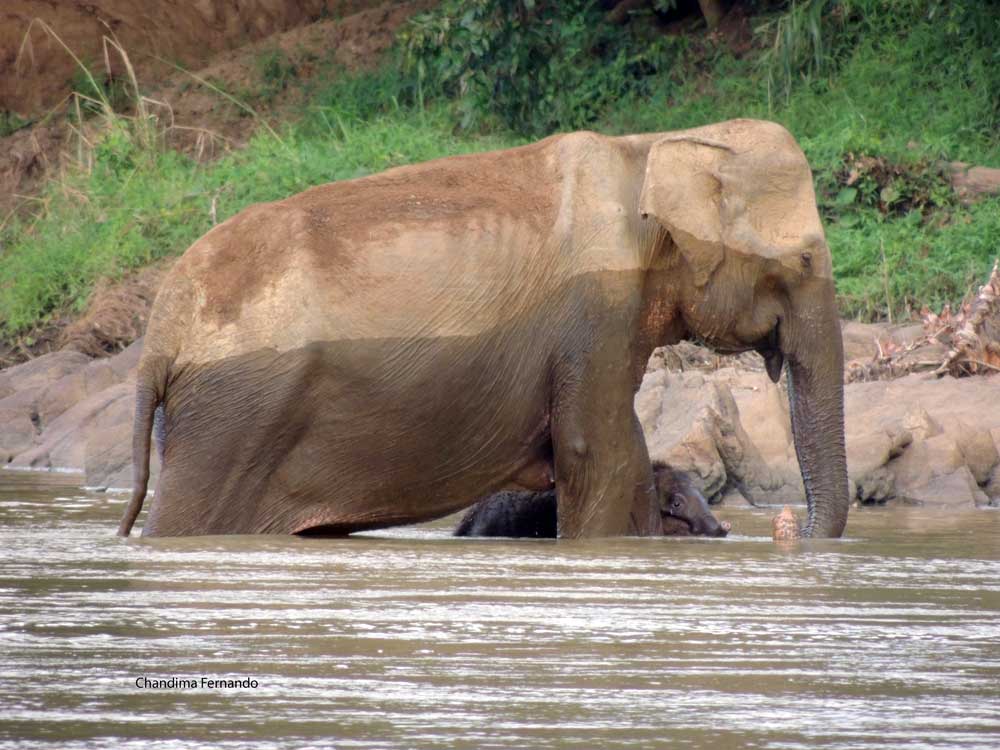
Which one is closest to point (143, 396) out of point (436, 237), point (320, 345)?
point (320, 345)

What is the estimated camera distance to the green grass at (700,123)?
15719 millimetres

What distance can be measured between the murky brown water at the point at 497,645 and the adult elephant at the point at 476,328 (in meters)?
0.56

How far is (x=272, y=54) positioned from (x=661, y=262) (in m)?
14.9

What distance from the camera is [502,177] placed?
26.8 feet

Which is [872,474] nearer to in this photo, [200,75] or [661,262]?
[661,262]

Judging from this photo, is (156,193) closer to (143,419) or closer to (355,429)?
(143,419)

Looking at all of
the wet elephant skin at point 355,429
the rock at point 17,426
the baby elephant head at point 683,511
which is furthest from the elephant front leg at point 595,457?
the rock at point 17,426

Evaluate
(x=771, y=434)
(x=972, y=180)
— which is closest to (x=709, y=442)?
(x=771, y=434)

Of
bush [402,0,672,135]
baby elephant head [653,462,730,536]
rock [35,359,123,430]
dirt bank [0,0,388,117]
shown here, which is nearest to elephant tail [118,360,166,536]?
baby elephant head [653,462,730,536]

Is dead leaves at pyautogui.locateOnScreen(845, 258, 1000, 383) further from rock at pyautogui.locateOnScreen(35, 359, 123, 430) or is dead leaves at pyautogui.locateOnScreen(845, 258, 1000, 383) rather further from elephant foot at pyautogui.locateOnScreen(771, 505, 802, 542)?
rock at pyautogui.locateOnScreen(35, 359, 123, 430)

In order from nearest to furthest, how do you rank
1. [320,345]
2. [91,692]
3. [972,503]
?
[91,692]
[320,345]
[972,503]

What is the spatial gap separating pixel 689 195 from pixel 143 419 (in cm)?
232

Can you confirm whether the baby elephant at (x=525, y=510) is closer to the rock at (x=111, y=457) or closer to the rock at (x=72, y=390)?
the rock at (x=111, y=457)

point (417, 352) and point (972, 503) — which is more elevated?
point (417, 352)
